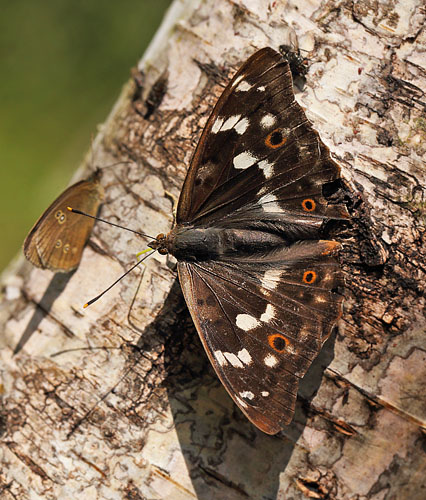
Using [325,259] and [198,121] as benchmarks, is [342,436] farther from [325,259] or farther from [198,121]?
[198,121]

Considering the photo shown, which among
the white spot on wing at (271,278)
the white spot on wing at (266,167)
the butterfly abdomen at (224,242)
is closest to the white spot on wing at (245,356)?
the white spot on wing at (271,278)

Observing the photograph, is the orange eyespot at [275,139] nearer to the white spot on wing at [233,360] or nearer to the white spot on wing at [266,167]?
the white spot on wing at [266,167]

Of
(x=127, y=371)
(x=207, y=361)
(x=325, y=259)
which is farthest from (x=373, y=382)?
(x=127, y=371)

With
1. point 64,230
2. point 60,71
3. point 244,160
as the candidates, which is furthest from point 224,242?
point 60,71

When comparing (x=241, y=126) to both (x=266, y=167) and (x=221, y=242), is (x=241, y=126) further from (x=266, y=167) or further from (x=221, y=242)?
(x=221, y=242)

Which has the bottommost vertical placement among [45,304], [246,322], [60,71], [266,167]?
[45,304]

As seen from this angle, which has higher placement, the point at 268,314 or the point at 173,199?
A: the point at 173,199
